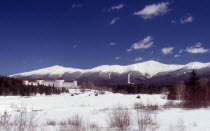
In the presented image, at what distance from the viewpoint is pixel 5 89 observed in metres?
89.4

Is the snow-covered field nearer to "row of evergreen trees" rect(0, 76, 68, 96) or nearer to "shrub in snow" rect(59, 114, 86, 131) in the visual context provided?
"shrub in snow" rect(59, 114, 86, 131)

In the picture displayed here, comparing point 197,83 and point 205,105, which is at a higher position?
point 197,83

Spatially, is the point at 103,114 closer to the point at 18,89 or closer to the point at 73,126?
the point at 73,126

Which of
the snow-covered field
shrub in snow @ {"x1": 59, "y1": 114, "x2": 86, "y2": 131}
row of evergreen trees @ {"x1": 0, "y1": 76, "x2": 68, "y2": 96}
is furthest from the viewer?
row of evergreen trees @ {"x1": 0, "y1": 76, "x2": 68, "y2": 96}

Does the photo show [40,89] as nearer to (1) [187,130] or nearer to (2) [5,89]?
(2) [5,89]

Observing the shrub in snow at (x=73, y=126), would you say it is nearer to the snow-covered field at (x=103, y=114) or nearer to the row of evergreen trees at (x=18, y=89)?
the snow-covered field at (x=103, y=114)

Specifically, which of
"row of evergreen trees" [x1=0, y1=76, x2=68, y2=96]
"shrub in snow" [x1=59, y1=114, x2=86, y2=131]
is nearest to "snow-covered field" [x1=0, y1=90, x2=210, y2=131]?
"shrub in snow" [x1=59, y1=114, x2=86, y2=131]

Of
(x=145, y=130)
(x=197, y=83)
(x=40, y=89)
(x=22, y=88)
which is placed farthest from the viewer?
(x=40, y=89)

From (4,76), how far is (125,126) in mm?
113130

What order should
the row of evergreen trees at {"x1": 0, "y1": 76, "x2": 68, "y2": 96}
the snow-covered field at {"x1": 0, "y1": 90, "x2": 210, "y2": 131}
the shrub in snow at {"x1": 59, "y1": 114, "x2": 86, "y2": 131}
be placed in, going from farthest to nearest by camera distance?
the row of evergreen trees at {"x1": 0, "y1": 76, "x2": 68, "y2": 96}, the snow-covered field at {"x1": 0, "y1": 90, "x2": 210, "y2": 131}, the shrub in snow at {"x1": 59, "y1": 114, "x2": 86, "y2": 131}

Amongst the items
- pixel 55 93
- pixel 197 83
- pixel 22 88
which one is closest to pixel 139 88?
pixel 55 93

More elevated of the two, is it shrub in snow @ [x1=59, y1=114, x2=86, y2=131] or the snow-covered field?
shrub in snow @ [x1=59, y1=114, x2=86, y2=131]

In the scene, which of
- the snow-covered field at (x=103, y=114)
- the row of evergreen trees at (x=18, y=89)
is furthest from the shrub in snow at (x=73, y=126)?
the row of evergreen trees at (x=18, y=89)

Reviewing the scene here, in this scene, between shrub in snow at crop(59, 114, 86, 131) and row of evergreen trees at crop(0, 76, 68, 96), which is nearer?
shrub in snow at crop(59, 114, 86, 131)
